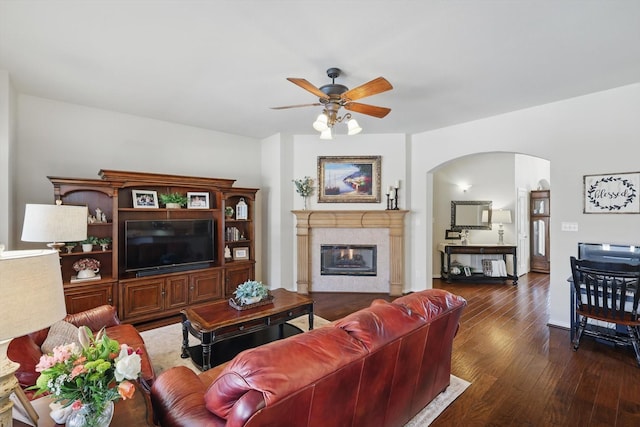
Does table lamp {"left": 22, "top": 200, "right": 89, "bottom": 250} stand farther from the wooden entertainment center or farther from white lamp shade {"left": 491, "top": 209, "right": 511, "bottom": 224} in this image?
white lamp shade {"left": 491, "top": 209, "right": 511, "bottom": 224}

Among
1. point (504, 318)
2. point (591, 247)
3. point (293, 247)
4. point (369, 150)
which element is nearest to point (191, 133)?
point (293, 247)

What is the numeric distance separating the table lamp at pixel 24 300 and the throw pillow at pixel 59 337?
111 cm

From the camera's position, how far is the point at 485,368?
8.92ft

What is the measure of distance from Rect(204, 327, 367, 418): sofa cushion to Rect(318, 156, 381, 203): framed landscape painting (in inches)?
160

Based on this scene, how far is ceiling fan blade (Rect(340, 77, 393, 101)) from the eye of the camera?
2482 mm

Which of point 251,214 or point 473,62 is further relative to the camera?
point 251,214

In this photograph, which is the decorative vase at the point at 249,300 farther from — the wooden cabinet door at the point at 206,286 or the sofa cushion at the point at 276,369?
the sofa cushion at the point at 276,369

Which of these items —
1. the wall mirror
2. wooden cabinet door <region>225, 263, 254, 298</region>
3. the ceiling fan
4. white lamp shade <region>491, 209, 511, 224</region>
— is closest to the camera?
the ceiling fan

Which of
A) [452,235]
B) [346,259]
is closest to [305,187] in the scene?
[346,259]

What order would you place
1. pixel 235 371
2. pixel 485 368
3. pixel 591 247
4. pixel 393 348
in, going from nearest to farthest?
pixel 235 371
pixel 393 348
pixel 485 368
pixel 591 247

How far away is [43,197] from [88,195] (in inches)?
17.4

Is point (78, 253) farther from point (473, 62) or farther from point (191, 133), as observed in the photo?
point (473, 62)

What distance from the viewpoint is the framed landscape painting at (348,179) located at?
522cm

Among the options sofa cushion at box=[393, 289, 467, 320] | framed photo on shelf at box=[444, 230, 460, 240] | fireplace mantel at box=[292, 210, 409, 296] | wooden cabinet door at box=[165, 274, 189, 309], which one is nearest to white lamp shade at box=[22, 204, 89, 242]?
wooden cabinet door at box=[165, 274, 189, 309]
